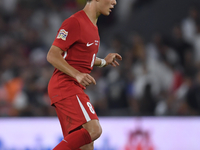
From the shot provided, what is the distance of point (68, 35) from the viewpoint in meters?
3.29

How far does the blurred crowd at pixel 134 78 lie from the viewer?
6582 mm

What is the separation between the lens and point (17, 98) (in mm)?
7516

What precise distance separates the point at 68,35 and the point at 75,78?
439 millimetres

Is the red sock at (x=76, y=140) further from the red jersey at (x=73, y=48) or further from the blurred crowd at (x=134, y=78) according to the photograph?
the blurred crowd at (x=134, y=78)

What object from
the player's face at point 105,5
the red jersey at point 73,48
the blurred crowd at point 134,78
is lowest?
the blurred crowd at point 134,78

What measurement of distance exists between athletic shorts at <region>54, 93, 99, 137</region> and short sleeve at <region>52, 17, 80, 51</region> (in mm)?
527

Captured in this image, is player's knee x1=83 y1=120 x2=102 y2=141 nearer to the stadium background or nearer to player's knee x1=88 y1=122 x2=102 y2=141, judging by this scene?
player's knee x1=88 y1=122 x2=102 y2=141

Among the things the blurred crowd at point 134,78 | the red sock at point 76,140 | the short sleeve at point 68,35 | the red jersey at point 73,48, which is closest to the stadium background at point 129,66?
the blurred crowd at point 134,78

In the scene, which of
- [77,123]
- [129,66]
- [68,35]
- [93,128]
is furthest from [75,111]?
[129,66]

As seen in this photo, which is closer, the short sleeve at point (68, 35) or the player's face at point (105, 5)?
the short sleeve at point (68, 35)

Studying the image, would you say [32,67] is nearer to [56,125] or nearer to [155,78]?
[56,125]

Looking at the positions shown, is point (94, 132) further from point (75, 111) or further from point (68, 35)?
point (68, 35)

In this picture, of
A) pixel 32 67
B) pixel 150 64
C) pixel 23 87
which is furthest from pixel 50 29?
pixel 150 64

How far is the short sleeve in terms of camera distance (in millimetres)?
3291
